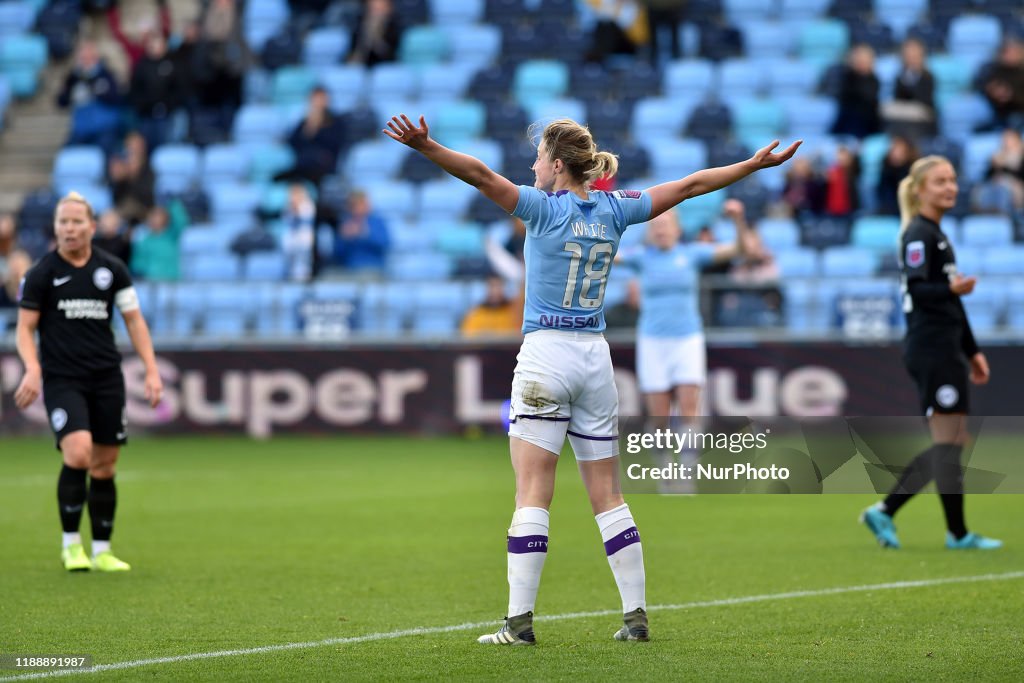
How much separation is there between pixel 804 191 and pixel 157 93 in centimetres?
1024

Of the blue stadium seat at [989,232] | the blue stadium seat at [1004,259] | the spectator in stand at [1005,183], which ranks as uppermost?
the spectator in stand at [1005,183]

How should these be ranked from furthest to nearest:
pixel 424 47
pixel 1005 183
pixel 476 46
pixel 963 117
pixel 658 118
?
pixel 424 47
pixel 476 46
pixel 658 118
pixel 963 117
pixel 1005 183

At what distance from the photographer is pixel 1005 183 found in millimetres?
19312

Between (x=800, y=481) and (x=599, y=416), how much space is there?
45.1 inches

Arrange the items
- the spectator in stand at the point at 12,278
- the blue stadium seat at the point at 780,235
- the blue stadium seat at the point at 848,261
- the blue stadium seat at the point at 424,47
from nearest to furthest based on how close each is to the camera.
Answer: the blue stadium seat at the point at 848,261 → the spectator in stand at the point at 12,278 → the blue stadium seat at the point at 780,235 → the blue stadium seat at the point at 424,47

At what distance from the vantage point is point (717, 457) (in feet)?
22.6

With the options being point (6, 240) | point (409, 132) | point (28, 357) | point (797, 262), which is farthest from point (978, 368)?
point (6, 240)

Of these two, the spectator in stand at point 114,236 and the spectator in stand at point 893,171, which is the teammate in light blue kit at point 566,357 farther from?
the spectator in stand at point 114,236

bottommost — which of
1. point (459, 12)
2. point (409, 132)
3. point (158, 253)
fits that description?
point (409, 132)

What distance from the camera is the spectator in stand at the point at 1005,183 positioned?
1919cm

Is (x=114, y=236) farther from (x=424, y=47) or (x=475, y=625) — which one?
(x=475, y=625)

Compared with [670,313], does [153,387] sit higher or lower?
lower

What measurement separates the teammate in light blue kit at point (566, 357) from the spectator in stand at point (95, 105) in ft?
62.0

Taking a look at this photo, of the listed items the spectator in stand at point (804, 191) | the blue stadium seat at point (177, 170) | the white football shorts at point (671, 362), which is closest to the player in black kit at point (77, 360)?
the white football shorts at point (671, 362)
